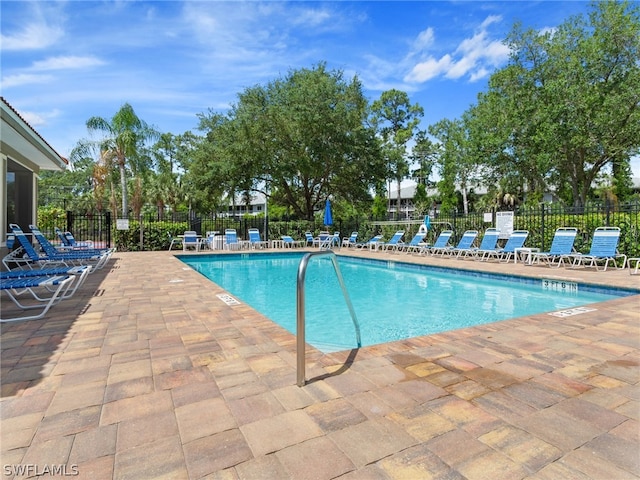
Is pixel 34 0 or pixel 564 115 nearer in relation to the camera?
pixel 34 0

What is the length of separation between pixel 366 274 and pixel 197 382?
341 inches

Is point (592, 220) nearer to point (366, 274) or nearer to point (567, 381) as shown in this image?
point (366, 274)

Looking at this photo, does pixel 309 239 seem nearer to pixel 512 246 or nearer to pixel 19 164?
pixel 512 246

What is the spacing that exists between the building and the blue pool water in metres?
4.79

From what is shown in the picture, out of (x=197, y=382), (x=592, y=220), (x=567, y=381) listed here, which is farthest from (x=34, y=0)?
(x=592, y=220)

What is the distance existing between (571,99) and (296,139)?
532 inches

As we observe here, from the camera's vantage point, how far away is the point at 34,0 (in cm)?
634

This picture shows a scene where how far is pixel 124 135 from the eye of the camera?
842 inches

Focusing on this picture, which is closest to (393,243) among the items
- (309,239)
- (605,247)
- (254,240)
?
(309,239)

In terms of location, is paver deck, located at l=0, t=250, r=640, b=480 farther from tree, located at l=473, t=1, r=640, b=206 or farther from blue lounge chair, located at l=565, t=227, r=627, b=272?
tree, located at l=473, t=1, r=640, b=206

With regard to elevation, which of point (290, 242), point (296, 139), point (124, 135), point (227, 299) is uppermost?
point (124, 135)

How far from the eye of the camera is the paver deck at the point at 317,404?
172cm

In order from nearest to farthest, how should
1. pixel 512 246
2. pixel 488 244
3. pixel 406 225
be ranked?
pixel 512 246, pixel 488 244, pixel 406 225

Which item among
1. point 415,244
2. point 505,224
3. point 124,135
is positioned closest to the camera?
point 505,224
